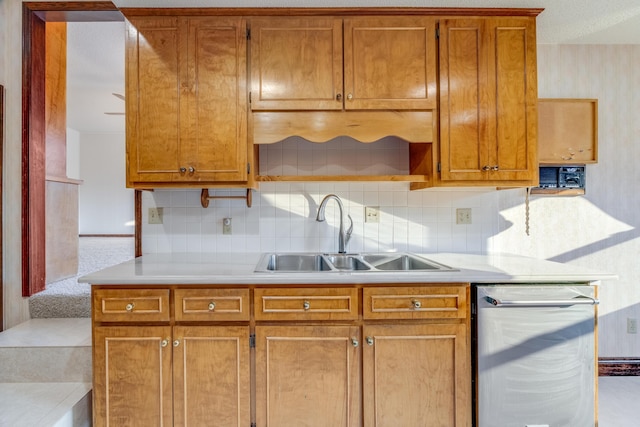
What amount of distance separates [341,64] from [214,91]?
2.32 feet

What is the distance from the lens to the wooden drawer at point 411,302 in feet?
5.40

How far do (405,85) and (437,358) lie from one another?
4.61ft

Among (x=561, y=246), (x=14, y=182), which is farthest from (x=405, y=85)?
(x=14, y=182)

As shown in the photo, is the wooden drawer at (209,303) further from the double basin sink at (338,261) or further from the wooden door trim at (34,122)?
the wooden door trim at (34,122)

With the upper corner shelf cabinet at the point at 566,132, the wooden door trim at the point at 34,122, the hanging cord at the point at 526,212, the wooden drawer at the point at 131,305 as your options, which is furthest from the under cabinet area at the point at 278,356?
the upper corner shelf cabinet at the point at 566,132

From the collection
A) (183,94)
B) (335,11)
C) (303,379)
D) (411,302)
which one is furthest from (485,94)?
(303,379)

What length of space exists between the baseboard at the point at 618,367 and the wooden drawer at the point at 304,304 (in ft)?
6.76

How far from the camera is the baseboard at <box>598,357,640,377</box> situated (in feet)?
8.11

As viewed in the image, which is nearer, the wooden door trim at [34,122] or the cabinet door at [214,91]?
the cabinet door at [214,91]

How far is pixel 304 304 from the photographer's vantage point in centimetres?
163

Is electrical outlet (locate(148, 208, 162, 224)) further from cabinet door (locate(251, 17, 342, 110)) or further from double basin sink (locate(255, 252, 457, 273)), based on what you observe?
cabinet door (locate(251, 17, 342, 110))

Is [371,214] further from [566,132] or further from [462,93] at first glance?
[566,132]

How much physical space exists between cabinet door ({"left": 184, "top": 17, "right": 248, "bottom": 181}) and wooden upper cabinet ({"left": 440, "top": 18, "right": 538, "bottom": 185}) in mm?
1111

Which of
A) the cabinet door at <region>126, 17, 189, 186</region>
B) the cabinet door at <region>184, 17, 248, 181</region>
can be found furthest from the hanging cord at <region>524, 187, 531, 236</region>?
the cabinet door at <region>126, 17, 189, 186</region>
